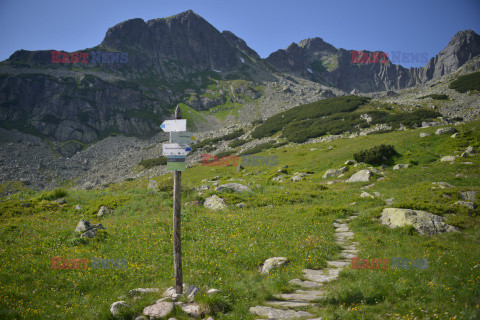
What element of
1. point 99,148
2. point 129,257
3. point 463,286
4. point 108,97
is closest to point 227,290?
point 129,257

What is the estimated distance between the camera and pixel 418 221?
473 inches

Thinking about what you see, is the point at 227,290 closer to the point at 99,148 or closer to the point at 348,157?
the point at 348,157

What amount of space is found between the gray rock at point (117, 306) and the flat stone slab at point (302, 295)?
15.0 ft

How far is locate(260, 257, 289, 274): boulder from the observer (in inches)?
360

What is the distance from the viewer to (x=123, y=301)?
7.22 meters

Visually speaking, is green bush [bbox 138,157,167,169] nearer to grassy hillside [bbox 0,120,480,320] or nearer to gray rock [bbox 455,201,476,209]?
grassy hillside [bbox 0,120,480,320]

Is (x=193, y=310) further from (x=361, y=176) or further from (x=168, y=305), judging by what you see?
(x=361, y=176)

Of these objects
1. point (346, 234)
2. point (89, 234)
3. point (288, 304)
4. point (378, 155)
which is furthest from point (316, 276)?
point (378, 155)

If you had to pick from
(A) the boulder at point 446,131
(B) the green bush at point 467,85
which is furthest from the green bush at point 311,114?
(A) the boulder at point 446,131

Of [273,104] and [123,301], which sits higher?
[273,104]

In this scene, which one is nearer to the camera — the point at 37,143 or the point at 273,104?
the point at 37,143

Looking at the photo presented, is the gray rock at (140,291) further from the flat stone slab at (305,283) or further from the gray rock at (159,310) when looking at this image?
the flat stone slab at (305,283)

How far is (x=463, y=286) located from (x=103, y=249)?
44.9 ft

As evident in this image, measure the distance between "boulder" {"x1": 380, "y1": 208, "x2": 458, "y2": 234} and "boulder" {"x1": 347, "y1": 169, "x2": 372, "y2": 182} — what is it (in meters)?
12.7
